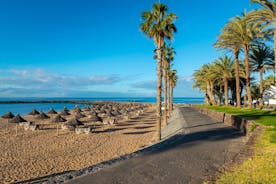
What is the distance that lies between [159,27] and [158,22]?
41cm

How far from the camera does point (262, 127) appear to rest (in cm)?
1165

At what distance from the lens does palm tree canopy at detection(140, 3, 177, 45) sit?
15.9 m

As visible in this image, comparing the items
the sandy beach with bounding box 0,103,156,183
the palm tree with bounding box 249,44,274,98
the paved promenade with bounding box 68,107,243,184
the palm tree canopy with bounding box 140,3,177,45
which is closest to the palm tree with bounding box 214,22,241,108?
the palm tree with bounding box 249,44,274,98

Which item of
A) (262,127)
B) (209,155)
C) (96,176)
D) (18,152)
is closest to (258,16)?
(262,127)

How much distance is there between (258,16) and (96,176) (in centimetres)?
2152

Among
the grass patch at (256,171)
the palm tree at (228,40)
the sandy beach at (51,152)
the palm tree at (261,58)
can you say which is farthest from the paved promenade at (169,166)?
the palm tree at (261,58)

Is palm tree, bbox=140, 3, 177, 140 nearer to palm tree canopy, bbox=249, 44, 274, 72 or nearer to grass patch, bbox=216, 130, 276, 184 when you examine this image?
grass patch, bbox=216, 130, 276, 184

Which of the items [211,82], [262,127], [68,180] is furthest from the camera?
[211,82]

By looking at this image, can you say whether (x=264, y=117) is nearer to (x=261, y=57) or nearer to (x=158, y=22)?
(x=158, y=22)

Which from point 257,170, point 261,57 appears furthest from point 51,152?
point 261,57

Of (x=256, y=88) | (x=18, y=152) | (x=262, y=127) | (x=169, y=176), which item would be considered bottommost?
(x=18, y=152)

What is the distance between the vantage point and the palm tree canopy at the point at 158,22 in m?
15.9

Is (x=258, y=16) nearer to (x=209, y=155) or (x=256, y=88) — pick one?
(x=209, y=155)

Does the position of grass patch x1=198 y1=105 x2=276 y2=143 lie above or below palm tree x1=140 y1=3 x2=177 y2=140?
below
